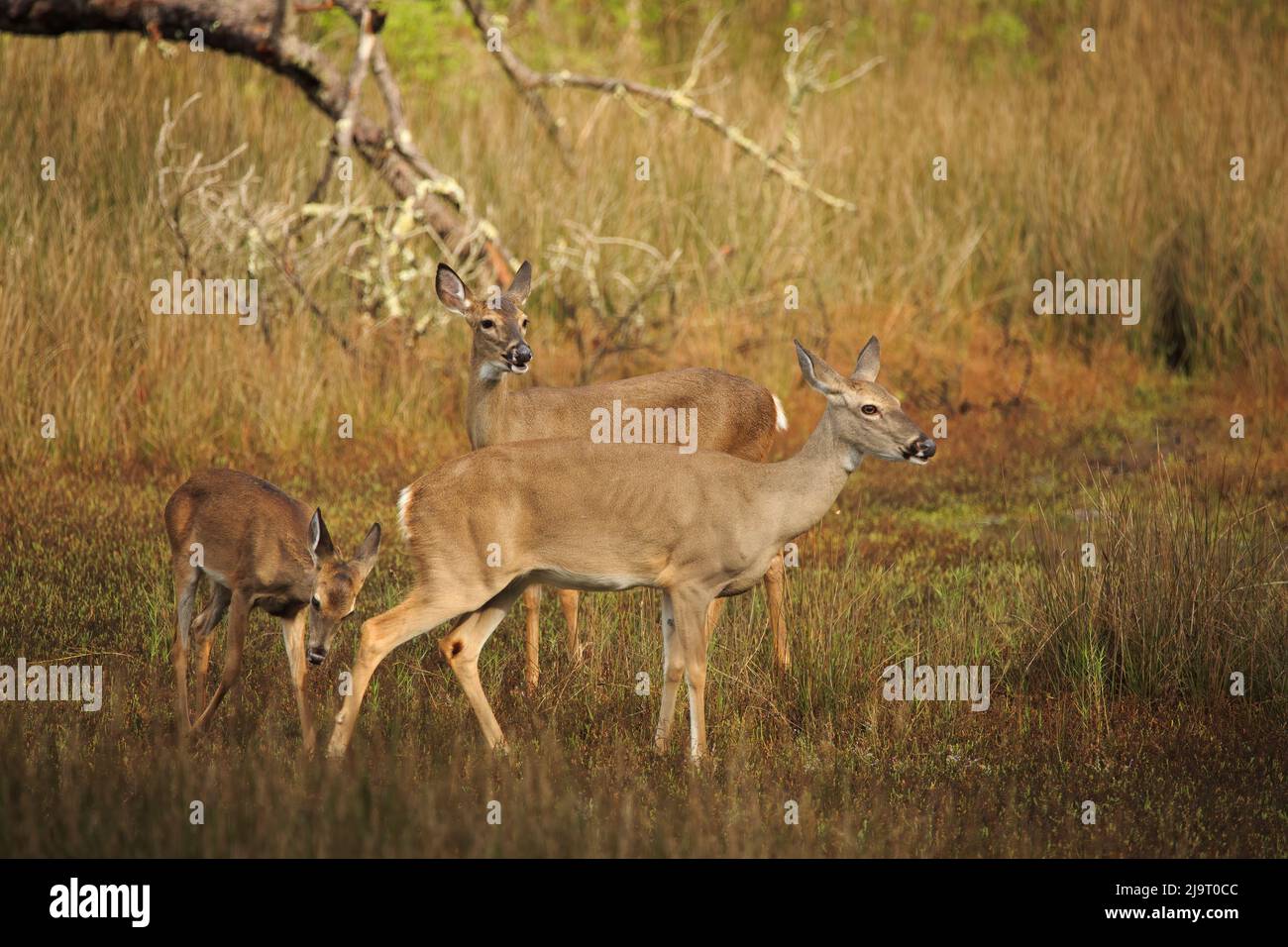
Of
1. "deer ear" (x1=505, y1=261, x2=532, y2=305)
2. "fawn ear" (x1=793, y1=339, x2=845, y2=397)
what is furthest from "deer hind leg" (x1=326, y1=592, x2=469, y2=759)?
"deer ear" (x1=505, y1=261, x2=532, y2=305)

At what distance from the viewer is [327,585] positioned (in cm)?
623

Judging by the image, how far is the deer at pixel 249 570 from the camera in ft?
20.7

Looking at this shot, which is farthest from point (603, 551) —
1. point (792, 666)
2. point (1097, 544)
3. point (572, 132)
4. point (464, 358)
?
point (572, 132)

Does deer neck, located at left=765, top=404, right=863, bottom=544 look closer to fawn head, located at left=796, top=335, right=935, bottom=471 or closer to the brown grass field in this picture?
fawn head, located at left=796, top=335, right=935, bottom=471

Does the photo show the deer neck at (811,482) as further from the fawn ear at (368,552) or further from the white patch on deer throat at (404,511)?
the fawn ear at (368,552)

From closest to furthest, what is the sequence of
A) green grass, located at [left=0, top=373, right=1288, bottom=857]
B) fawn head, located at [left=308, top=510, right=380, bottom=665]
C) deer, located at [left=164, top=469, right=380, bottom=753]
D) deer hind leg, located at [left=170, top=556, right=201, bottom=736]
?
green grass, located at [left=0, top=373, right=1288, bottom=857], fawn head, located at [left=308, top=510, right=380, bottom=665], deer, located at [left=164, top=469, right=380, bottom=753], deer hind leg, located at [left=170, top=556, right=201, bottom=736]

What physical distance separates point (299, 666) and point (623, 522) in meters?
1.27

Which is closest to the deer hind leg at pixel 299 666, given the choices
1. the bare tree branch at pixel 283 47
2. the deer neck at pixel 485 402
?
the deer neck at pixel 485 402

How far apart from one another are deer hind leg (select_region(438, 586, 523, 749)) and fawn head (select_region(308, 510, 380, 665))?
0.52 m

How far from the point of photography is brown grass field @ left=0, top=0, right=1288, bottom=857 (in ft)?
19.2

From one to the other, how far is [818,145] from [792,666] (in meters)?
8.46

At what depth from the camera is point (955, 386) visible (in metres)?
12.4

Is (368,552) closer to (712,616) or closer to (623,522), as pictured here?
(623,522)
